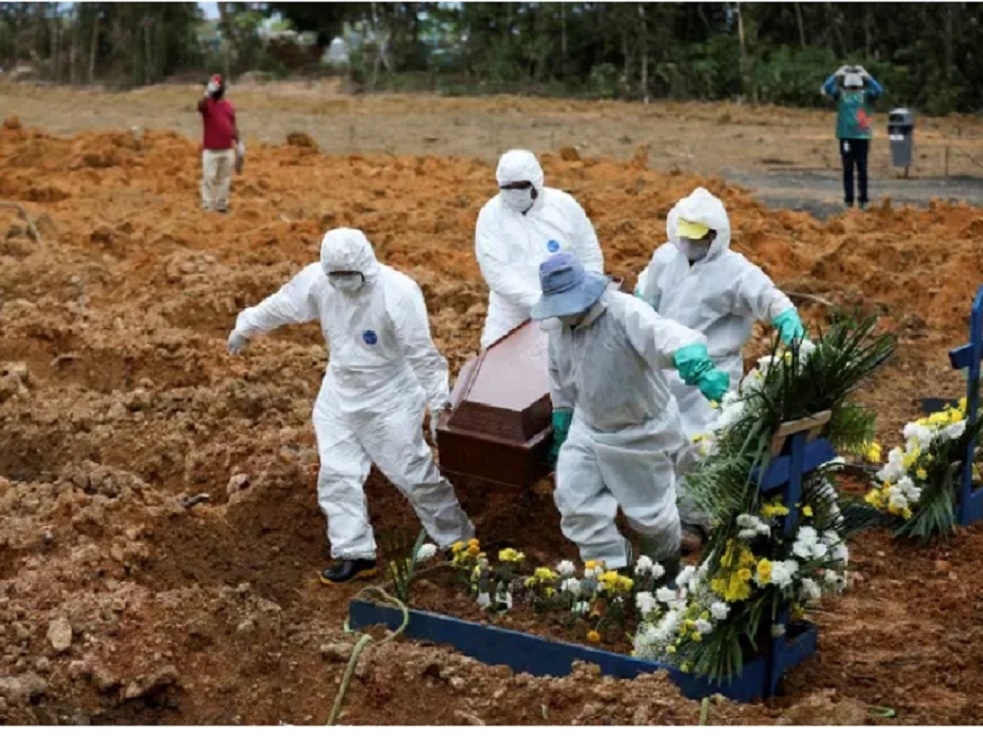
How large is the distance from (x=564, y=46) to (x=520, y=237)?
950 inches

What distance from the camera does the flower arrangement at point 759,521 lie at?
6387 mm

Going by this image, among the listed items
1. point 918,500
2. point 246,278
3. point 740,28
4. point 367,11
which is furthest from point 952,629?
point 367,11

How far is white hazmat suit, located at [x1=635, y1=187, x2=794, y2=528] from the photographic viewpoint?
8477 millimetres

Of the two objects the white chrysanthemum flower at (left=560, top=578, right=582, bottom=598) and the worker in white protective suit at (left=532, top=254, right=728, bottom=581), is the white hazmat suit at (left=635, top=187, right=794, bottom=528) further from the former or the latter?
the white chrysanthemum flower at (left=560, top=578, right=582, bottom=598)

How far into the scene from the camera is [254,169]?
21719 mm

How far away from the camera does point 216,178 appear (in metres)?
18.6

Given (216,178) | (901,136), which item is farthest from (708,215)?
(901,136)

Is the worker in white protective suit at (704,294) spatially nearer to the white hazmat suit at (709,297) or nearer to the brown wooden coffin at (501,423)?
the white hazmat suit at (709,297)

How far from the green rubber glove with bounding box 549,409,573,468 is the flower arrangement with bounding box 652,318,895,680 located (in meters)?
1.28

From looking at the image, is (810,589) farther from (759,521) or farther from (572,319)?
(572,319)

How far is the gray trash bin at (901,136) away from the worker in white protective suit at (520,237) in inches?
444

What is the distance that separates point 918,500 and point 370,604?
281 cm

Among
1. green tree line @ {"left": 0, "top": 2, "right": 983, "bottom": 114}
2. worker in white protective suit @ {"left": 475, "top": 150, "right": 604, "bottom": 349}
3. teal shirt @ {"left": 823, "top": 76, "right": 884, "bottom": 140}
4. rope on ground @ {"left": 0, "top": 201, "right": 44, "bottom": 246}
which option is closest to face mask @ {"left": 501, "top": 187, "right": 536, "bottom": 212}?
worker in white protective suit @ {"left": 475, "top": 150, "right": 604, "bottom": 349}

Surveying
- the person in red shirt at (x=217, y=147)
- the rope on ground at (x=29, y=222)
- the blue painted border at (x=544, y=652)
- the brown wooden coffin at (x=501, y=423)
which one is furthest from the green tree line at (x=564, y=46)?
the blue painted border at (x=544, y=652)
